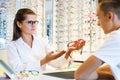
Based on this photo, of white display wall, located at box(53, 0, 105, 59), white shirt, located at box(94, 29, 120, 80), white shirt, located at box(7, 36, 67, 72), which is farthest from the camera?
white display wall, located at box(53, 0, 105, 59)

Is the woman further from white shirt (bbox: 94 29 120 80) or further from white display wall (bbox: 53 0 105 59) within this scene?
white shirt (bbox: 94 29 120 80)

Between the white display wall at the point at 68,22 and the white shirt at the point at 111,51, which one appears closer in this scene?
the white shirt at the point at 111,51

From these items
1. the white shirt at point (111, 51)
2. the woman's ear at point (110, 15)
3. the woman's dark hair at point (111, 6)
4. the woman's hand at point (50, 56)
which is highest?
the woman's dark hair at point (111, 6)

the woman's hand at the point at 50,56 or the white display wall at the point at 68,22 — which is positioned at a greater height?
the white display wall at the point at 68,22

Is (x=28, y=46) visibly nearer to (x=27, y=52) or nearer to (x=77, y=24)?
(x=27, y=52)

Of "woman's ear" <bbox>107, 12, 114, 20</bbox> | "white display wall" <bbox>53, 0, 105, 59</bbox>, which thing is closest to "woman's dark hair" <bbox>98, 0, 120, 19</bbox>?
"woman's ear" <bbox>107, 12, 114, 20</bbox>

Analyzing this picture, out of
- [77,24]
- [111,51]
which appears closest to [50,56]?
[111,51]

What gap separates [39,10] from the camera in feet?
10.3

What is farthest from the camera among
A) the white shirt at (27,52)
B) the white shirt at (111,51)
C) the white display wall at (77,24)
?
the white display wall at (77,24)

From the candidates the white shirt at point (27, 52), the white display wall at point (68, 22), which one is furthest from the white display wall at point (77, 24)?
the white shirt at point (27, 52)

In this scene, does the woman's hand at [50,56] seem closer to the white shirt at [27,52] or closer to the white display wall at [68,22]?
the white shirt at [27,52]

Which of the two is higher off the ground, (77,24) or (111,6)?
(111,6)

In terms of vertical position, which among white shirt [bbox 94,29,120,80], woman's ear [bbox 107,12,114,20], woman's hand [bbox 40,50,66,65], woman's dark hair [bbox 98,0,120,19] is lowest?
woman's hand [bbox 40,50,66,65]

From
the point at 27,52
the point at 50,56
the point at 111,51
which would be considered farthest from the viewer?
the point at 27,52
